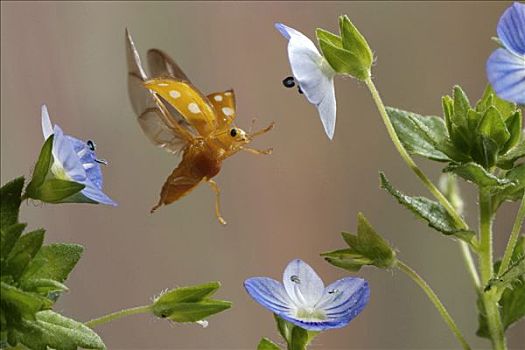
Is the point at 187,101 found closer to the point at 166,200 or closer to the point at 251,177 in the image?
→ the point at 166,200

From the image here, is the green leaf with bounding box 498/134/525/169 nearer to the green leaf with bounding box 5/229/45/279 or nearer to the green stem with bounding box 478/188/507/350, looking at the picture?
the green stem with bounding box 478/188/507/350

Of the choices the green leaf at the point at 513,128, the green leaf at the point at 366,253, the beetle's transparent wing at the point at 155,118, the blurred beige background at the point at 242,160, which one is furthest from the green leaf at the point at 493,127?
the blurred beige background at the point at 242,160

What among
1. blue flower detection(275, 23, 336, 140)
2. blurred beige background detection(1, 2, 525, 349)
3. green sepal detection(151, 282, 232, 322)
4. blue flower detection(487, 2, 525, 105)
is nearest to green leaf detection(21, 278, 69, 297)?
green sepal detection(151, 282, 232, 322)

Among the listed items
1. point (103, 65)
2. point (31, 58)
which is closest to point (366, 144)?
point (103, 65)

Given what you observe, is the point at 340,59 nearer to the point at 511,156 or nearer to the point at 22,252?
the point at 511,156

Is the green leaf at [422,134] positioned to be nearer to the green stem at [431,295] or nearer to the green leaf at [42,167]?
the green stem at [431,295]

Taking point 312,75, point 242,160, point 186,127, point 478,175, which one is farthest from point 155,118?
point 242,160
